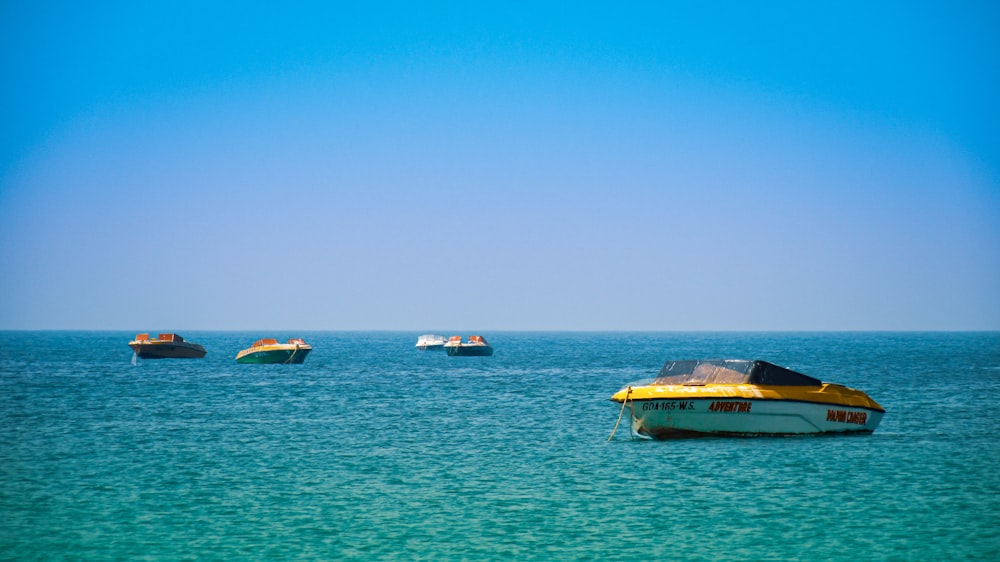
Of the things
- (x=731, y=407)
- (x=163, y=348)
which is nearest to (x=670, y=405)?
(x=731, y=407)

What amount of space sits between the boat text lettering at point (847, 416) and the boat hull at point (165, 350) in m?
94.3

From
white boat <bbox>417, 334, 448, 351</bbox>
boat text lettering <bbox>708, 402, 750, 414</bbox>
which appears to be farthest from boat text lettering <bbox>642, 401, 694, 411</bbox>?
white boat <bbox>417, 334, 448, 351</bbox>

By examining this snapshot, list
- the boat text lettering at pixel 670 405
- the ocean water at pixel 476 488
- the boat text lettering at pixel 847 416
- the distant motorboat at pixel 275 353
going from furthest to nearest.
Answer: the distant motorboat at pixel 275 353
the boat text lettering at pixel 847 416
the boat text lettering at pixel 670 405
the ocean water at pixel 476 488

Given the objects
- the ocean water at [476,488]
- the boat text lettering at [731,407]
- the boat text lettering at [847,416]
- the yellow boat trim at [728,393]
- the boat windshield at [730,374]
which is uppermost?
the boat windshield at [730,374]

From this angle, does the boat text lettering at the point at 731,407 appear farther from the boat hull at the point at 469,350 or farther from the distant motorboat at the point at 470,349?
the boat hull at the point at 469,350

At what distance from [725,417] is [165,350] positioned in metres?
94.8

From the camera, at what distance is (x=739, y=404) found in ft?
108

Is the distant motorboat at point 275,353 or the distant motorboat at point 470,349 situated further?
the distant motorboat at point 470,349

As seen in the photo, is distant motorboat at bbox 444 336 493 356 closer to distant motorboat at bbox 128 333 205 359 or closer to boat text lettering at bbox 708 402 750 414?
distant motorboat at bbox 128 333 205 359

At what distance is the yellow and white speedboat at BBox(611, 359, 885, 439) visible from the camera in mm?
32875

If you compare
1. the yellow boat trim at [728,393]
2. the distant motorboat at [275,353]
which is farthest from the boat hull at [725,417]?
the distant motorboat at [275,353]

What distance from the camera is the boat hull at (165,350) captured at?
4386 inches

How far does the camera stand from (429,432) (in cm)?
3859

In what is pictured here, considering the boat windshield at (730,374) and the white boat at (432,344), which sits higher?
the boat windshield at (730,374)
